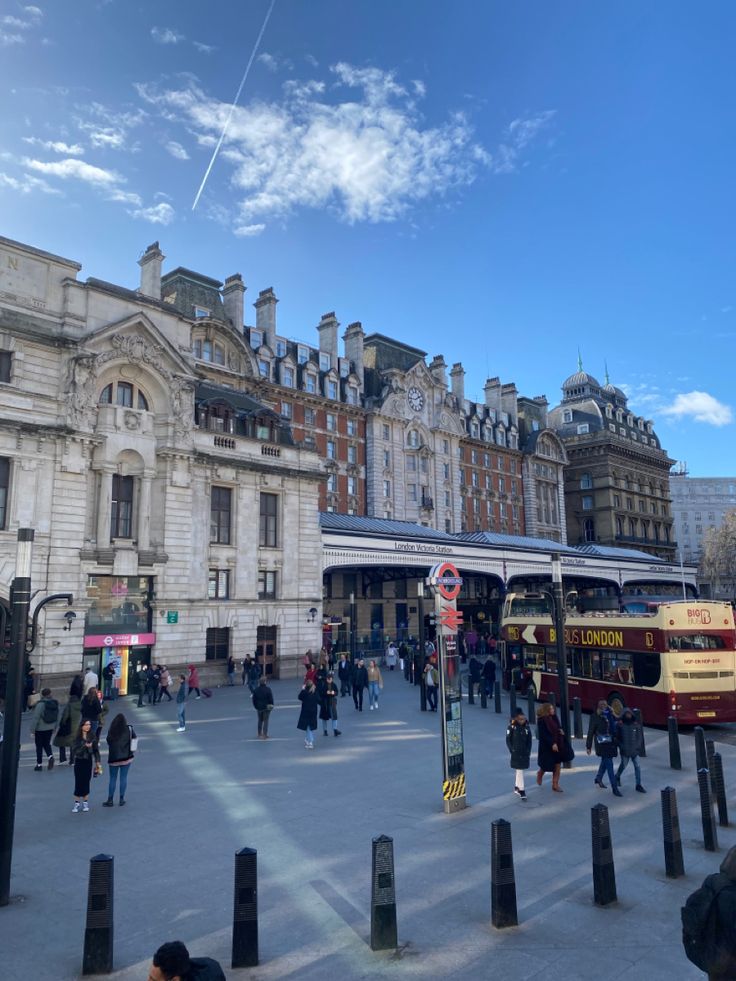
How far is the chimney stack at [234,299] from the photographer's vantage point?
1927 inches

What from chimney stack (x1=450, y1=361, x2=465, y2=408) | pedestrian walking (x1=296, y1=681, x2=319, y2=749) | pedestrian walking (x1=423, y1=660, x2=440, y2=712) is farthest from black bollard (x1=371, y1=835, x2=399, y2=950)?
chimney stack (x1=450, y1=361, x2=465, y2=408)

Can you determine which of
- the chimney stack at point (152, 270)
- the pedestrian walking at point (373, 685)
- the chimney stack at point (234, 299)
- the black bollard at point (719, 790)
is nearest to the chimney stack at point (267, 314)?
the chimney stack at point (234, 299)

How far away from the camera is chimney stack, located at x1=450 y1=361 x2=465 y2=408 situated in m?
71.0

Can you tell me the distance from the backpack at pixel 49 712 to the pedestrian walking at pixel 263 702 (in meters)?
4.74

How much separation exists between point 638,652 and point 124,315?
81.0 ft

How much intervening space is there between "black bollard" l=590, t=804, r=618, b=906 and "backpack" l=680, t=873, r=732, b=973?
4.39 metres

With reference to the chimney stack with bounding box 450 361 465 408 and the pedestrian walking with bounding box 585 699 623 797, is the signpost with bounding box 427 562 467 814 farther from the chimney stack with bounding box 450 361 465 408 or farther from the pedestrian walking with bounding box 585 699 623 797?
the chimney stack with bounding box 450 361 465 408

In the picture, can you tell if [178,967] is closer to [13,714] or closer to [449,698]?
[13,714]

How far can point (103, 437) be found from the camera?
93.9ft

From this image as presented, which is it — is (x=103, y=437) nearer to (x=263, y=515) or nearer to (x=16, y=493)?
(x=16, y=493)

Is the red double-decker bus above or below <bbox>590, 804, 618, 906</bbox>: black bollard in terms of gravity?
above

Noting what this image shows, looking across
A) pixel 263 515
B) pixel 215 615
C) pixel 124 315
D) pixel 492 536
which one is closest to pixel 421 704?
pixel 215 615

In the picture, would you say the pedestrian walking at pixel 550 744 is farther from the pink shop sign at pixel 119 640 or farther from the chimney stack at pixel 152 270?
the chimney stack at pixel 152 270

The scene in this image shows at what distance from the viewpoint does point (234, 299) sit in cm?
4925
